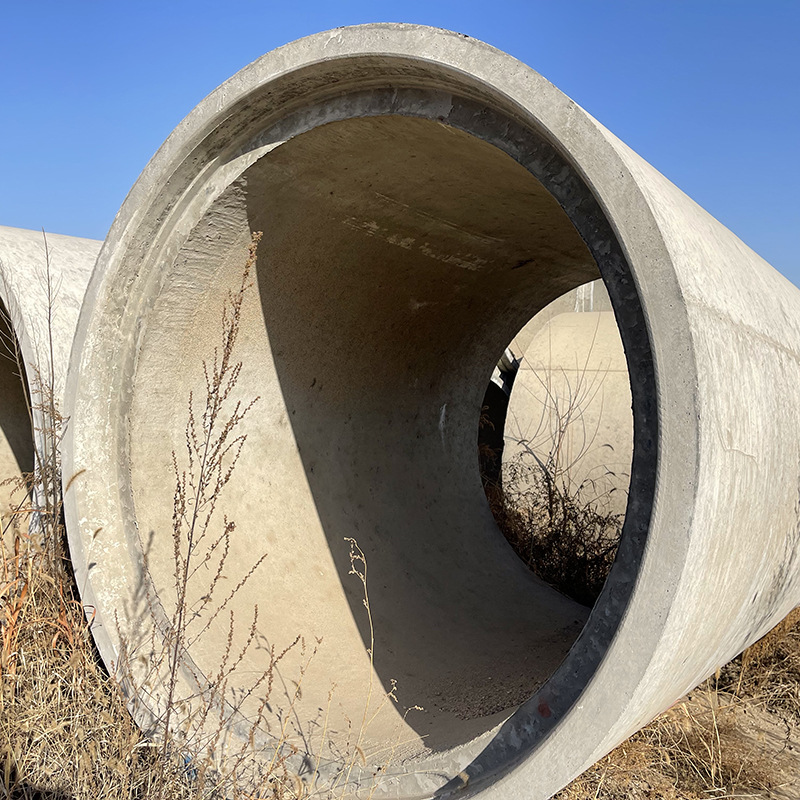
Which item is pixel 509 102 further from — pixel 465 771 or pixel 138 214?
pixel 465 771

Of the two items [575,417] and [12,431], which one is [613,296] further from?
[12,431]

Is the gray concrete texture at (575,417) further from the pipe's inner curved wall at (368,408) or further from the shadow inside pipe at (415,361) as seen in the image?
the pipe's inner curved wall at (368,408)

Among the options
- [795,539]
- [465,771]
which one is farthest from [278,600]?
[795,539]

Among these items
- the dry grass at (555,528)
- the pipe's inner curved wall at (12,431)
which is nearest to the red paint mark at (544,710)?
the dry grass at (555,528)

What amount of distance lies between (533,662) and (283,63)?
2289 millimetres

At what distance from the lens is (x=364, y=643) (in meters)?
3.17

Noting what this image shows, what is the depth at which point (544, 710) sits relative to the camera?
5.99 feet

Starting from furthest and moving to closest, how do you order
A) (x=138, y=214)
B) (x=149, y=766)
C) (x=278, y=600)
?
(x=278, y=600) < (x=138, y=214) < (x=149, y=766)

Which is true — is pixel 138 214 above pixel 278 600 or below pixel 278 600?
above

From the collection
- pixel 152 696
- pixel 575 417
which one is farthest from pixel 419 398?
pixel 152 696

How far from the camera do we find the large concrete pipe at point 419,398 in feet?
5.64

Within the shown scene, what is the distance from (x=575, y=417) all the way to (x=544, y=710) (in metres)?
3.86

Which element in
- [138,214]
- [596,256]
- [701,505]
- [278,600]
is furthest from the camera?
[278,600]

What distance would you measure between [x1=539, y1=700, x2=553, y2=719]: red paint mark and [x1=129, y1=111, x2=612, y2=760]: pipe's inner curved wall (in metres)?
0.38
